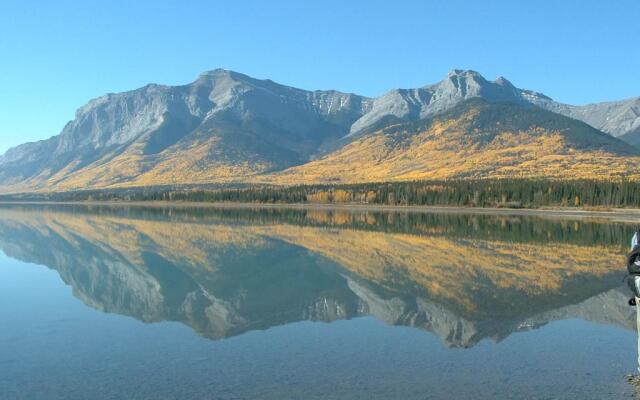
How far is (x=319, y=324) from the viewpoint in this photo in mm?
30375

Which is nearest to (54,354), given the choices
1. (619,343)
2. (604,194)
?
(619,343)

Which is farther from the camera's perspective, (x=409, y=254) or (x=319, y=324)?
(x=409, y=254)

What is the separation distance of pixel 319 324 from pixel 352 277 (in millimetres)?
16959

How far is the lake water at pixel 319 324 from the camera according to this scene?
2020cm

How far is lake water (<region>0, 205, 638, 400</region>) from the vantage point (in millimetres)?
20203

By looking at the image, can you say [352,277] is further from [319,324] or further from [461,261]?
[319,324]

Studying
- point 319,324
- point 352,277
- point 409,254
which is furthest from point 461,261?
point 319,324

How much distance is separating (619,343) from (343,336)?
12275 millimetres

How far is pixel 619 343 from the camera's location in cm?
2588

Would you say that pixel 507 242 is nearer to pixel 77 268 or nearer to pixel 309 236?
pixel 309 236

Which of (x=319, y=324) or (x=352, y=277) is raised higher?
(x=319, y=324)

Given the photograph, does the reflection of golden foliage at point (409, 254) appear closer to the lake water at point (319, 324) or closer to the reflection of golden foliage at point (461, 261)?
the reflection of golden foliage at point (461, 261)

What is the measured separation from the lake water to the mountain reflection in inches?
8.5

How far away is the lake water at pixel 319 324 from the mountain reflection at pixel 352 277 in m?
0.22
